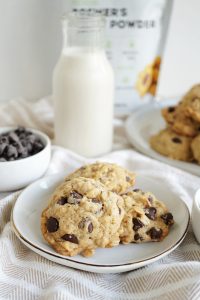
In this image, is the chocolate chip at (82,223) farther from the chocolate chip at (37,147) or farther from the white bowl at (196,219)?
the chocolate chip at (37,147)

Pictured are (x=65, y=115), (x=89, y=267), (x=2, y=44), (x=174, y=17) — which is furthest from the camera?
(x=174, y=17)

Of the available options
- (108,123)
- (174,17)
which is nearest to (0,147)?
(108,123)

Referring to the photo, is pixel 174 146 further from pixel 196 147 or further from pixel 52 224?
pixel 52 224

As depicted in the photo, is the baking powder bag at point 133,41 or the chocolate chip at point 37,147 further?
the baking powder bag at point 133,41

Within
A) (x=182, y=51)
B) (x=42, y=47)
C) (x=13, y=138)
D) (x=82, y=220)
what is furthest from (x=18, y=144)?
(x=182, y=51)

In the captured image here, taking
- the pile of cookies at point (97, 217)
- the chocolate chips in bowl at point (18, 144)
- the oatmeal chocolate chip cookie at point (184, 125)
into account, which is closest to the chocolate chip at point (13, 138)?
the chocolate chips in bowl at point (18, 144)

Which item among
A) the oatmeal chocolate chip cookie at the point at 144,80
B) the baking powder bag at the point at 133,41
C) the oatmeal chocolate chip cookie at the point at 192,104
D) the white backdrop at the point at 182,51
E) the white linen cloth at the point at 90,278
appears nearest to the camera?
the white linen cloth at the point at 90,278

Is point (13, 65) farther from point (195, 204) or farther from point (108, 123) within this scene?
point (195, 204)
